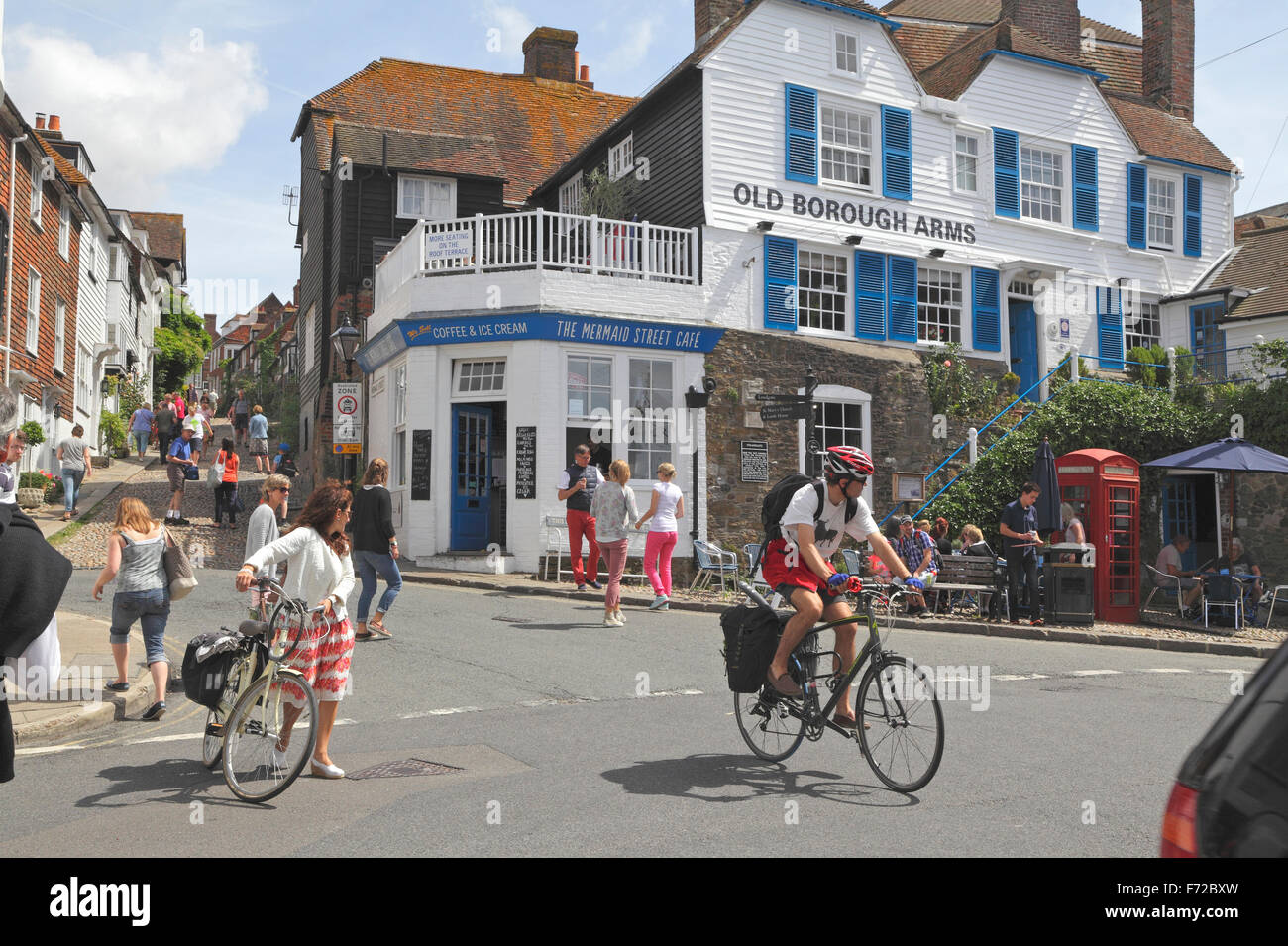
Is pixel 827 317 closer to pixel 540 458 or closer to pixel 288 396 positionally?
pixel 540 458

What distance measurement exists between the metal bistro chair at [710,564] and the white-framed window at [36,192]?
18.1m

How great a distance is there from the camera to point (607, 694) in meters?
9.27

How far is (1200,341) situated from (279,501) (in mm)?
22901

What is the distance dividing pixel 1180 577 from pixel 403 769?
49.1ft

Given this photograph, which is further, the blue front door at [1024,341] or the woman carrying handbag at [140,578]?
the blue front door at [1024,341]

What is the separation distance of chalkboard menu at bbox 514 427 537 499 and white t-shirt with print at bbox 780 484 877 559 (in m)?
13.0

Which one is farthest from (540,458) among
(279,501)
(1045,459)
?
(279,501)

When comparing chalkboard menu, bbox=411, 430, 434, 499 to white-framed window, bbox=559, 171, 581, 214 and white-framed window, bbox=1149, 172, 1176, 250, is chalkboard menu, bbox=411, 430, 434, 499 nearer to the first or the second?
white-framed window, bbox=559, 171, 581, 214

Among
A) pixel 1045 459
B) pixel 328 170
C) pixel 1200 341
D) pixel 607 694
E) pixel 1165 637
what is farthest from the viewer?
pixel 328 170

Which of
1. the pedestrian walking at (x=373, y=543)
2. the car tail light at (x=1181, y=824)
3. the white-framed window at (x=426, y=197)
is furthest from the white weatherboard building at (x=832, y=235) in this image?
the car tail light at (x=1181, y=824)

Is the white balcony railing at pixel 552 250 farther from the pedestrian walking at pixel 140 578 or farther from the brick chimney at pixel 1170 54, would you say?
the brick chimney at pixel 1170 54

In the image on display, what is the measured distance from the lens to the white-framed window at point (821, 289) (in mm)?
21938

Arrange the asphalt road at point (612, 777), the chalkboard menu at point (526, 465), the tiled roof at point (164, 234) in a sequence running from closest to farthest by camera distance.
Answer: the asphalt road at point (612, 777)
the chalkboard menu at point (526, 465)
the tiled roof at point (164, 234)

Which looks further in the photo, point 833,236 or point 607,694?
point 833,236
